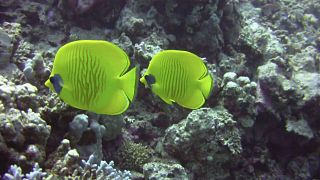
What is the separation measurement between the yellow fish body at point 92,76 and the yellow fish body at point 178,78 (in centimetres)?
41

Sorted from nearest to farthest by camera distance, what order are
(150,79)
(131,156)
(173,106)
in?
1. (150,79)
2. (131,156)
3. (173,106)

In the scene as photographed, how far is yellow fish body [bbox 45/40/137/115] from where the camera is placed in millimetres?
2057

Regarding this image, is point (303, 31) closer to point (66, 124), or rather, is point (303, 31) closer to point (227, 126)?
point (227, 126)

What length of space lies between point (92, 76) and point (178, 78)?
0.79 metres

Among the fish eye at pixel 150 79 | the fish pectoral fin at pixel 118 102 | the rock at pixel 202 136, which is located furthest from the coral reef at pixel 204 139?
the fish pectoral fin at pixel 118 102

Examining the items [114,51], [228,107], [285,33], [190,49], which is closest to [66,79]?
[114,51]

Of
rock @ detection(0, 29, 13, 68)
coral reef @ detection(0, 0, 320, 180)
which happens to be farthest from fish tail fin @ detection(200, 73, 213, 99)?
rock @ detection(0, 29, 13, 68)

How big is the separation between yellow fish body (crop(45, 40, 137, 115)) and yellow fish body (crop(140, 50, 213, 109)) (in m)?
0.41

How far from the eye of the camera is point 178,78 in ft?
8.57

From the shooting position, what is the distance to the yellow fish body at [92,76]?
2.06 meters

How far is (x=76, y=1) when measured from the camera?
559 centimetres

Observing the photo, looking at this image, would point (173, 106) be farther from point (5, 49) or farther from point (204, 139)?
point (5, 49)

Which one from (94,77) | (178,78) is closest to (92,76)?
(94,77)

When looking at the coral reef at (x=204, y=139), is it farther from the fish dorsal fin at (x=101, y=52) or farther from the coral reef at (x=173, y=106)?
the fish dorsal fin at (x=101, y=52)
